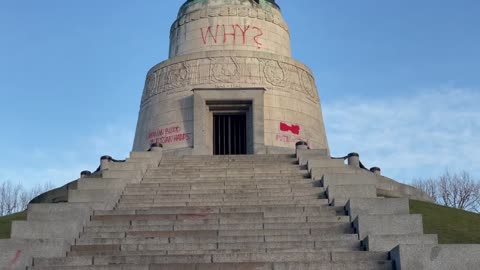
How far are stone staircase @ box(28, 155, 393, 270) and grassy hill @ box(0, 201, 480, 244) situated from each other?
9.97 feet

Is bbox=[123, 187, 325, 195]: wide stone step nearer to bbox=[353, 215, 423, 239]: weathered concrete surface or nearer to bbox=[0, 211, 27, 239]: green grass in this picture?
bbox=[0, 211, 27, 239]: green grass

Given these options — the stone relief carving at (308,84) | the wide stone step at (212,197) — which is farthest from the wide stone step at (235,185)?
the stone relief carving at (308,84)

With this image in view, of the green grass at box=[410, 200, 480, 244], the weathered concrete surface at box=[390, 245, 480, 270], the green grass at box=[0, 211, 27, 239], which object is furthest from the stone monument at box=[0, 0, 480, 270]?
the green grass at box=[0, 211, 27, 239]

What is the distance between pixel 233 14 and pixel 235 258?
19115 mm

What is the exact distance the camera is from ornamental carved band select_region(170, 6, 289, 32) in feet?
94.5

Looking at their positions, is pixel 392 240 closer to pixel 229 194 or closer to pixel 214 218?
pixel 214 218

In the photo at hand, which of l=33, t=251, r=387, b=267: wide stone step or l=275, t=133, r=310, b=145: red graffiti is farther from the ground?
l=275, t=133, r=310, b=145: red graffiti

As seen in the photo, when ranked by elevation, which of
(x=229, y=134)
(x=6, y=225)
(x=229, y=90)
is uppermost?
(x=229, y=90)

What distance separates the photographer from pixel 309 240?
40.1 feet

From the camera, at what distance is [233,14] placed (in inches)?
1132

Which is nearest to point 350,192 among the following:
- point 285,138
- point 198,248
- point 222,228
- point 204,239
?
point 222,228

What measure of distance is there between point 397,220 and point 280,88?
49.9 ft

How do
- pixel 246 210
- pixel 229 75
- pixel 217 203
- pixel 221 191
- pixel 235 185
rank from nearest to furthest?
1. pixel 246 210
2. pixel 217 203
3. pixel 221 191
4. pixel 235 185
5. pixel 229 75

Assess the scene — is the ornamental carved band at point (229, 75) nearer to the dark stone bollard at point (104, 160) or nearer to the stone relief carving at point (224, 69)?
the stone relief carving at point (224, 69)
